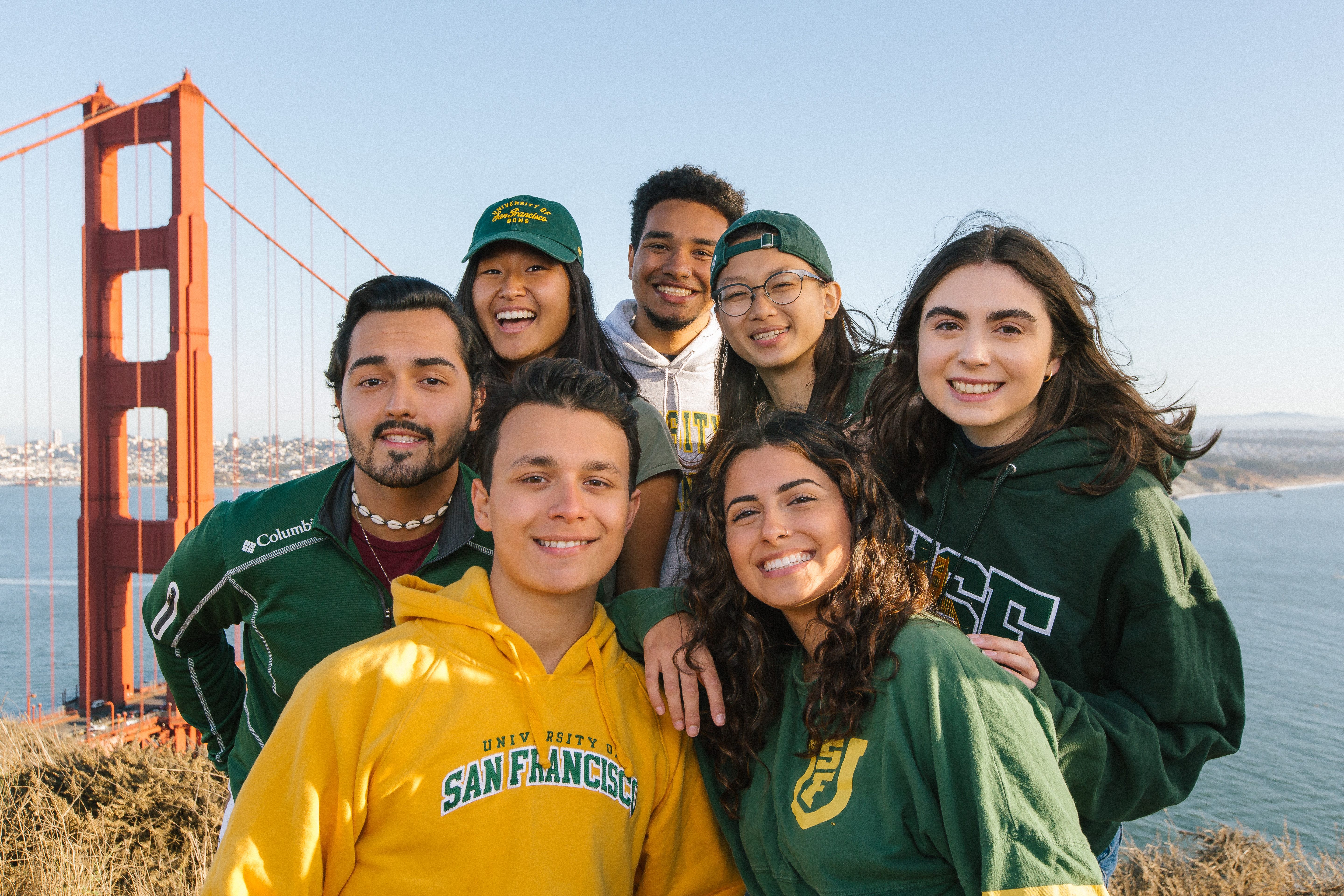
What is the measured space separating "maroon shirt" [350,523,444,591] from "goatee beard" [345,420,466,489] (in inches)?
7.0

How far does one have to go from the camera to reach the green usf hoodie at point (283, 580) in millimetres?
2186

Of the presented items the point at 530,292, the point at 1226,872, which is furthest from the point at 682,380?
the point at 1226,872

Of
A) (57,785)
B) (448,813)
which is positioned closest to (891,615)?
(448,813)

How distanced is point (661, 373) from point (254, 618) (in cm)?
181

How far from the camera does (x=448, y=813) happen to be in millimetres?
1622

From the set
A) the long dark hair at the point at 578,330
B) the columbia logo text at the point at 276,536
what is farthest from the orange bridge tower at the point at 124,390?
the columbia logo text at the point at 276,536

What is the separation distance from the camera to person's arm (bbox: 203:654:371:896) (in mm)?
1521

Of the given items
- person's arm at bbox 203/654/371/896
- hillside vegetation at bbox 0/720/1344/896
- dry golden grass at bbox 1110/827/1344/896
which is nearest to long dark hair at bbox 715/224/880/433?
person's arm at bbox 203/654/371/896

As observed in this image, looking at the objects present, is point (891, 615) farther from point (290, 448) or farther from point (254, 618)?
point (290, 448)

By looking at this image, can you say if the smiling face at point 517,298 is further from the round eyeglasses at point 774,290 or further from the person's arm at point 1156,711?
the person's arm at point 1156,711

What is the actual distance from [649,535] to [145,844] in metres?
5.72

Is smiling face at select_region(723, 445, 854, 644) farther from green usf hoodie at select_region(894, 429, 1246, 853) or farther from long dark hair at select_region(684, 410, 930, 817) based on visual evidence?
green usf hoodie at select_region(894, 429, 1246, 853)

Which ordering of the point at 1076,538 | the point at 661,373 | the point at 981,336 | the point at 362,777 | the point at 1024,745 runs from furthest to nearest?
1. the point at 661,373
2. the point at 981,336
3. the point at 1076,538
4. the point at 362,777
5. the point at 1024,745

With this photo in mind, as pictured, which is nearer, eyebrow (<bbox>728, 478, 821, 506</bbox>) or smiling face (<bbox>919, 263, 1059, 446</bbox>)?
eyebrow (<bbox>728, 478, 821, 506</bbox>)
